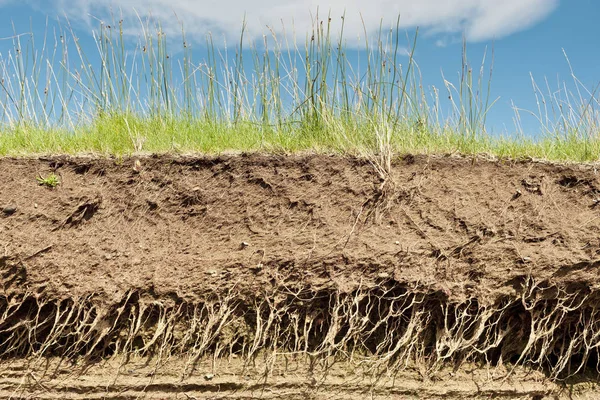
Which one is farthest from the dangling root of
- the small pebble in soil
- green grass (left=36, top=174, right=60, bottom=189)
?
green grass (left=36, top=174, right=60, bottom=189)

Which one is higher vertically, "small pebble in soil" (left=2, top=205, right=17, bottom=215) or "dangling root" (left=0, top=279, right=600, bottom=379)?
"small pebble in soil" (left=2, top=205, right=17, bottom=215)

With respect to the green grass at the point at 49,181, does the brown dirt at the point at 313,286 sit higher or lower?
lower

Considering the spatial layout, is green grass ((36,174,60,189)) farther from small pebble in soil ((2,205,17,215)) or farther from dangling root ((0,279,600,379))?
dangling root ((0,279,600,379))

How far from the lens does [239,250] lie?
8.10 feet

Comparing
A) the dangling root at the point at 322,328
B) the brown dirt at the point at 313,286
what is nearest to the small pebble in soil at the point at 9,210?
the brown dirt at the point at 313,286

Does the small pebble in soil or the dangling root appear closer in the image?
the dangling root

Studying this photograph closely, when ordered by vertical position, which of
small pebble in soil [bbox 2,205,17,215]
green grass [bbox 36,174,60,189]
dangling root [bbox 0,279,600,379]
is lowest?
dangling root [bbox 0,279,600,379]

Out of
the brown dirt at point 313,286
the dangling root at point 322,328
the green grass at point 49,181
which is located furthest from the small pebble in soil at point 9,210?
the dangling root at point 322,328

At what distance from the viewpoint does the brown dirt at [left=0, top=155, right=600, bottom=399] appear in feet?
7.88

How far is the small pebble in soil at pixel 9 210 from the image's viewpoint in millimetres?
2576

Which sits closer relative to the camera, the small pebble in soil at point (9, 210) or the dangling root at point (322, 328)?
the dangling root at point (322, 328)

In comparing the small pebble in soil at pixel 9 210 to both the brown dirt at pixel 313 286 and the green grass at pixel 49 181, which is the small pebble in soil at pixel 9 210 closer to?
the brown dirt at pixel 313 286

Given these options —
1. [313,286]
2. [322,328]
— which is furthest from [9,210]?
[322,328]

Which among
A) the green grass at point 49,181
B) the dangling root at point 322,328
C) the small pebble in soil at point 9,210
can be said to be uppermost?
the green grass at point 49,181
